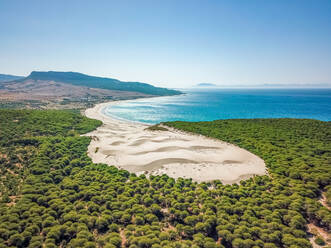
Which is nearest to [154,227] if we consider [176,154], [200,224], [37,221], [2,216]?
[200,224]

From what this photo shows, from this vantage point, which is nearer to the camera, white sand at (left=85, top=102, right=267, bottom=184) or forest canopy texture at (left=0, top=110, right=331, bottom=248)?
forest canopy texture at (left=0, top=110, right=331, bottom=248)

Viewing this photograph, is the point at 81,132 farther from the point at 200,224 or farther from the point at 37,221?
the point at 200,224

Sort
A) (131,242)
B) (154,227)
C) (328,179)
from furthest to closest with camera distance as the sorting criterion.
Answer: (328,179), (154,227), (131,242)

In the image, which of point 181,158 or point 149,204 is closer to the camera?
point 149,204

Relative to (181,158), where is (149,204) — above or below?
below
